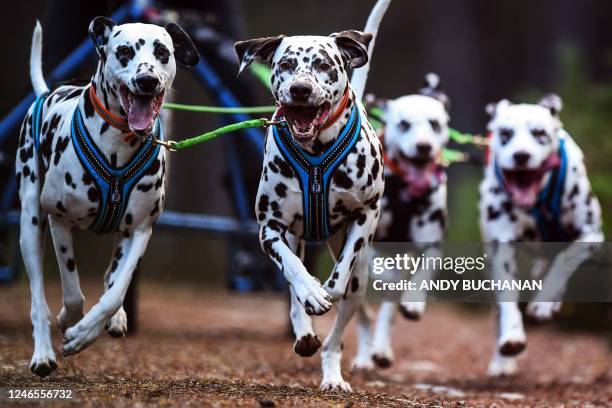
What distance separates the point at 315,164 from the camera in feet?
17.7

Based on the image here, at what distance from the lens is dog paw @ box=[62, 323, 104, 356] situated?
→ 5227mm

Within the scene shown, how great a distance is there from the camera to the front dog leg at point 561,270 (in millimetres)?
7023

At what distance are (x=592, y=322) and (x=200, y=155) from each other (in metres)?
8.69

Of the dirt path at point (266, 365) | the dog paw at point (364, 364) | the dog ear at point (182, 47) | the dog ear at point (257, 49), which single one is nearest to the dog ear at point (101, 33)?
the dog ear at point (182, 47)

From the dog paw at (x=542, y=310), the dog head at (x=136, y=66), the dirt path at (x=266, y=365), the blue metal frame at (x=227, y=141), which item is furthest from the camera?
the blue metal frame at (x=227, y=141)

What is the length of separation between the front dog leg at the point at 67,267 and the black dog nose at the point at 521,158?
9.39ft

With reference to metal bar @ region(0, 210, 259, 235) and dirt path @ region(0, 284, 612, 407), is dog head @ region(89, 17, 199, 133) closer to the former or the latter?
dirt path @ region(0, 284, 612, 407)

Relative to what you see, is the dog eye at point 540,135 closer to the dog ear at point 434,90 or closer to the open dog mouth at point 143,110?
the dog ear at point 434,90

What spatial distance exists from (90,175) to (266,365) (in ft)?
7.92

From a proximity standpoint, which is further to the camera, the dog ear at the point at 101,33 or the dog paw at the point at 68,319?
the dog paw at the point at 68,319

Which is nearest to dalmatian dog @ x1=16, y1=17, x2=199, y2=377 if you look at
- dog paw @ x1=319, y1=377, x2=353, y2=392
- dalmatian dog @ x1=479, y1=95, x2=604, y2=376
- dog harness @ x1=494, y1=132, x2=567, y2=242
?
dog paw @ x1=319, y1=377, x2=353, y2=392

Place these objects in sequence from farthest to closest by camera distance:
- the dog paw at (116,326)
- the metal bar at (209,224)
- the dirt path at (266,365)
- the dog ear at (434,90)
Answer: the metal bar at (209,224), the dog ear at (434,90), the dog paw at (116,326), the dirt path at (266,365)

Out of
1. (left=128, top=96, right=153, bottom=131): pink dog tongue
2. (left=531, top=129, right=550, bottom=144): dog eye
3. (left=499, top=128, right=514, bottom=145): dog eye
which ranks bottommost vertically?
(left=128, top=96, right=153, bottom=131): pink dog tongue

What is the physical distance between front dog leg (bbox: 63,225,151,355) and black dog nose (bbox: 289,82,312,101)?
1094 mm
